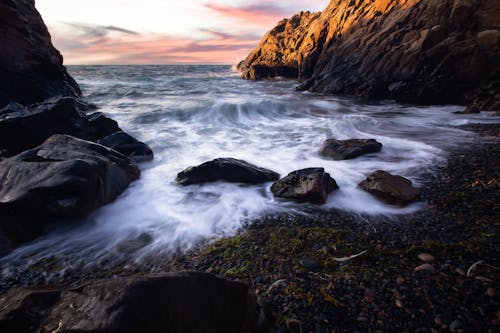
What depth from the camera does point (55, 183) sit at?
3518 mm

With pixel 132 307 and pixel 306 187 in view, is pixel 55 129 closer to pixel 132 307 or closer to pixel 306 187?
pixel 306 187

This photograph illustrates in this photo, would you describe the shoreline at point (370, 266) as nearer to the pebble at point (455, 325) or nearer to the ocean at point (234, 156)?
the pebble at point (455, 325)

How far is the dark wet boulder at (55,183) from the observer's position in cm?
341

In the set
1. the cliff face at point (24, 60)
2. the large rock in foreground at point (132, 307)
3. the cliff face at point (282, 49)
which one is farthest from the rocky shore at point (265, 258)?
the cliff face at point (282, 49)

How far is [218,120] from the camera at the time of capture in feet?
39.4

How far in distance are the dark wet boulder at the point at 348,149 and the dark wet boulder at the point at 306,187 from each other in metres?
1.73

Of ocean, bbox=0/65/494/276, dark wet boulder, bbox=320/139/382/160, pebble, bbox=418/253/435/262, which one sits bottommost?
ocean, bbox=0/65/494/276

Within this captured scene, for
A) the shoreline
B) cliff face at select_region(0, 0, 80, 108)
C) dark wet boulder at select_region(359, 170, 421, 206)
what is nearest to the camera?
the shoreline

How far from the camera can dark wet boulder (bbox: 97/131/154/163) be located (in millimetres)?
6680

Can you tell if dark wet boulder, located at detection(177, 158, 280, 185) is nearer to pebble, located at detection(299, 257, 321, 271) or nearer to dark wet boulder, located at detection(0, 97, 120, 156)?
pebble, located at detection(299, 257, 321, 271)

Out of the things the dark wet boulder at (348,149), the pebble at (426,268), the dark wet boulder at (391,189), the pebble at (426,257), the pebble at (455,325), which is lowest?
the dark wet boulder at (348,149)

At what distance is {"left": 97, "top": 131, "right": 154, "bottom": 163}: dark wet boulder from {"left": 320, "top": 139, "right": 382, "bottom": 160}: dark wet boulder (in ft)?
14.3

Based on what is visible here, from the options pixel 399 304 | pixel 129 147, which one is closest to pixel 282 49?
pixel 129 147

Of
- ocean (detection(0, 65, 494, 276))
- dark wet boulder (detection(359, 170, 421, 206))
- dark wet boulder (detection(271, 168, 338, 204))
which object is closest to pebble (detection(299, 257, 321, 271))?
ocean (detection(0, 65, 494, 276))
